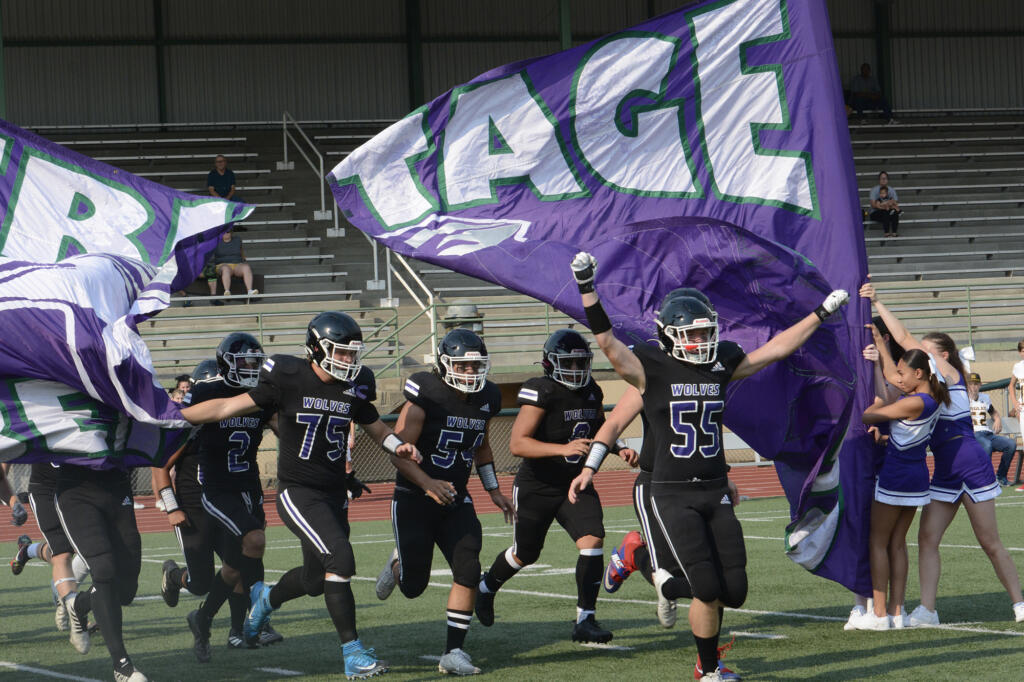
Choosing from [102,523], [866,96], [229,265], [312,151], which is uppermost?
[866,96]

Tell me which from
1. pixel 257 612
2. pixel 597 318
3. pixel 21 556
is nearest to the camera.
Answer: pixel 597 318

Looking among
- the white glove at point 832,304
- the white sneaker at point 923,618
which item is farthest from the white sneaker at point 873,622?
the white glove at point 832,304

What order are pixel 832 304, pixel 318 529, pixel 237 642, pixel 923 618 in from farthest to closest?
pixel 237 642 < pixel 923 618 < pixel 318 529 < pixel 832 304

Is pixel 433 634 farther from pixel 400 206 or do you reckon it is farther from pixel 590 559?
pixel 400 206

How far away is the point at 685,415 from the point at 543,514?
1796 millimetres

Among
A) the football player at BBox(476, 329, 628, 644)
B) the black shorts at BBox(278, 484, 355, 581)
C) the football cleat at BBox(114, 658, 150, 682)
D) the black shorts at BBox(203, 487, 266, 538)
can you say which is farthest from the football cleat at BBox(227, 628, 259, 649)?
the football player at BBox(476, 329, 628, 644)

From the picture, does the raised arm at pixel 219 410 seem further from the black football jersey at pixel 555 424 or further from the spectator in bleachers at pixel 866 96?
the spectator in bleachers at pixel 866 96

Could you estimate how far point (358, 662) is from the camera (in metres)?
7.02

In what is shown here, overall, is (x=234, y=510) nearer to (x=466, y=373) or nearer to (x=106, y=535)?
(x=106, y=535)

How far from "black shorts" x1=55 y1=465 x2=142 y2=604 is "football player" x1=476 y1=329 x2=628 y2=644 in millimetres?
2077

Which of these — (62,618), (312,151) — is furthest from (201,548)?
(312,151)

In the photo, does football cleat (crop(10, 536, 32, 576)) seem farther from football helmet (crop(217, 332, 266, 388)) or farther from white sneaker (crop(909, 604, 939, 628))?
white sneaker (crop(909, 604, 939, 628))

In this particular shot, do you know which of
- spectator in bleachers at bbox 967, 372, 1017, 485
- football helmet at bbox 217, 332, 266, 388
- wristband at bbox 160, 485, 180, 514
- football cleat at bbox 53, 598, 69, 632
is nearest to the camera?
wristband at bbox 160, 485, 180, 514

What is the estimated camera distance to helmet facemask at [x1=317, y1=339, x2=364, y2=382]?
731 centimetres
